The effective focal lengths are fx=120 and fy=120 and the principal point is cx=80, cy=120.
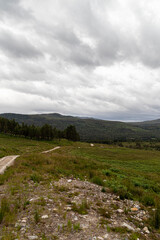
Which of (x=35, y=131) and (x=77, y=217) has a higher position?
(x=77, y=217)

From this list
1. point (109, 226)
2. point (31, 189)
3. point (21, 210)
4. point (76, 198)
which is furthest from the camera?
point (31, 189)

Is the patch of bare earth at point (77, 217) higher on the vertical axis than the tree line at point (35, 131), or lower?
higher

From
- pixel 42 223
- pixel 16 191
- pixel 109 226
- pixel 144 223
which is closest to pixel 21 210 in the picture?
pixel 42 223

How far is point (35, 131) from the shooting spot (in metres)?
88.1

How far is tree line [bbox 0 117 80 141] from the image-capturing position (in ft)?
287

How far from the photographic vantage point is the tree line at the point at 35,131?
8747 cm

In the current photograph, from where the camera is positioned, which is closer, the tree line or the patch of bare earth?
the patch of bare earth

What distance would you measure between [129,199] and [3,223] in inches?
330

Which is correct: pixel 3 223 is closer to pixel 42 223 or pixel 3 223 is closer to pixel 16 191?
pixel 42 223

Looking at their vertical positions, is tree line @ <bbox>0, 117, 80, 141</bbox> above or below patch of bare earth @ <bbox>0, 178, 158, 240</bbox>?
below

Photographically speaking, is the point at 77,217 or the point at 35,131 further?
the point at 35,131

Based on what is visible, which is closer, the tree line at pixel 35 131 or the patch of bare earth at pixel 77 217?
the patch of bare earth at pixel 77 217

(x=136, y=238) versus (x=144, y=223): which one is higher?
(x=136, y=238)

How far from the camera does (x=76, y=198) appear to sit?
8.36 m
